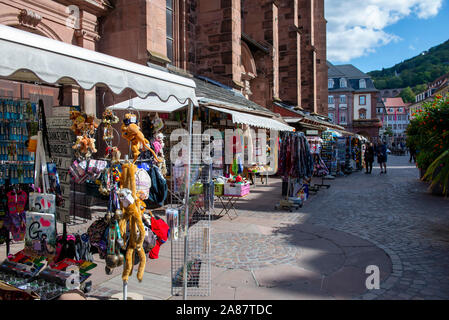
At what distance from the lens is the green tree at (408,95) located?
388ft

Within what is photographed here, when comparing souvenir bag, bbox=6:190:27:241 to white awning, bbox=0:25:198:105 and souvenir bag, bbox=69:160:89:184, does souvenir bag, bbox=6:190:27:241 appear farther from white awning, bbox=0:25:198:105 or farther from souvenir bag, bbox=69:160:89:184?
white awning, bbox=0:25:198:105

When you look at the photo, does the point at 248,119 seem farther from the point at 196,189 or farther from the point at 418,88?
the point at 418,88

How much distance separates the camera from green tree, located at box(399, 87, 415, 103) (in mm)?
118250

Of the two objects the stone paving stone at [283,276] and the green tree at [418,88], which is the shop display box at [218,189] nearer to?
the stone paving stone at [283,276]

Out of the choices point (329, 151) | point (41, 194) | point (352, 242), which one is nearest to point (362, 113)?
point (329, 151)

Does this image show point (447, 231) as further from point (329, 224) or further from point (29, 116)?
point (29, 116)

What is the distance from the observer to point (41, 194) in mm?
3391

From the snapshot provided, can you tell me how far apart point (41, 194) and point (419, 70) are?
158233 mm

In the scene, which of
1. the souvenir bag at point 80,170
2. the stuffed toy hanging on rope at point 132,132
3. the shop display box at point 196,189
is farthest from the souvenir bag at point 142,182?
the shop display box at point 196,189

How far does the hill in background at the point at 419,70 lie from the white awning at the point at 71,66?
5378 inches

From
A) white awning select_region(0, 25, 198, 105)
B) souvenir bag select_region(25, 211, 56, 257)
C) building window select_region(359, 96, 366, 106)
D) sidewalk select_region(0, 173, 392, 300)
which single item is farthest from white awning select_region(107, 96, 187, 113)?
building window select_region(359, 96, 366, 106)

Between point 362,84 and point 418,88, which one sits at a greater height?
point 418,88

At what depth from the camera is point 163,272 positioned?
4.79 meters
